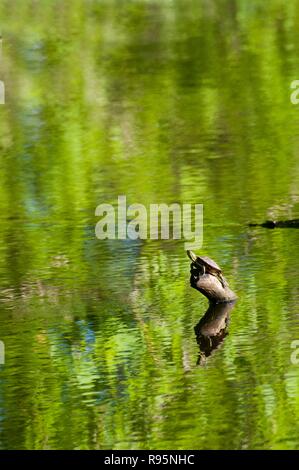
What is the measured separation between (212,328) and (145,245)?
2349 millimetres

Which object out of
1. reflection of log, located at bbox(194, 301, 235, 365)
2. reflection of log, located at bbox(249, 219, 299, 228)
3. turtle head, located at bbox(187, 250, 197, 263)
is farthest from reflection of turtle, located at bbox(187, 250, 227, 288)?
reflection of log, located at bbox(249, 219, 299, 228)

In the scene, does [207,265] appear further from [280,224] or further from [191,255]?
[280,224]

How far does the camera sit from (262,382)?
8.98 metres

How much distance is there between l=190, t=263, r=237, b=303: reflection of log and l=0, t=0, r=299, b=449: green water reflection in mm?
114

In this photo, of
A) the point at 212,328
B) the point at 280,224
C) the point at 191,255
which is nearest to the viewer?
the point at 212,328

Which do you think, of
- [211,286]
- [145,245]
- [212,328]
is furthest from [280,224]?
[212,328]

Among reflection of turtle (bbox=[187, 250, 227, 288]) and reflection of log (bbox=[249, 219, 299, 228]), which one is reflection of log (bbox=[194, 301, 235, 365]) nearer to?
reflection of turtle (bbox=[187, 250, 227, 288])

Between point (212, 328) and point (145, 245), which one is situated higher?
point (145, 245)

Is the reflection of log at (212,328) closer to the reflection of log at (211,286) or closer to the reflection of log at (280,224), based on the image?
the reflection of log at (211,286)

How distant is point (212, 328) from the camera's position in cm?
995

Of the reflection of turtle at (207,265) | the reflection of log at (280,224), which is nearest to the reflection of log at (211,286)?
the reflection of turtle at (207,265)

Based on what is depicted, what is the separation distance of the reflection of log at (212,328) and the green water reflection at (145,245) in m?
0.07

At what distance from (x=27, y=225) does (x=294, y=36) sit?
1152 centimetres
